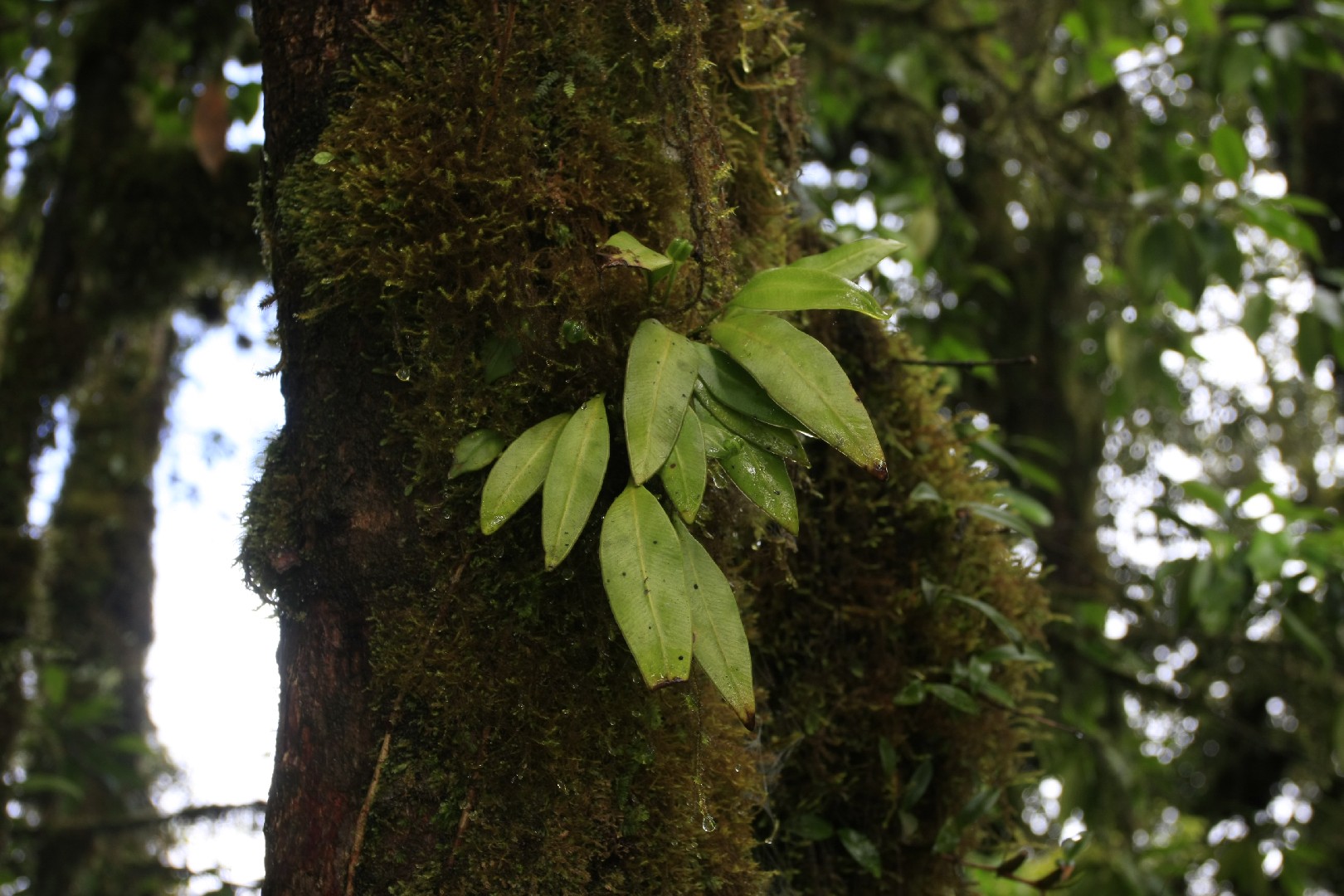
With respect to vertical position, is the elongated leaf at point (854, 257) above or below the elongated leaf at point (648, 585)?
above

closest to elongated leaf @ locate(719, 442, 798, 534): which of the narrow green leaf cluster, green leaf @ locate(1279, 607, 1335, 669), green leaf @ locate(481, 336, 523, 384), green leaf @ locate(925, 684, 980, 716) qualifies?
the narrow green leaf cluster

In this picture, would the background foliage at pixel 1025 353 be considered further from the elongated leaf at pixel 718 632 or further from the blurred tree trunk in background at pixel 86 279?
the elongated leaf at pixel 718 632

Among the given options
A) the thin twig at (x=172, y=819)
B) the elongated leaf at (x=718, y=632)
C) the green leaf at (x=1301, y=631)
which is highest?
the elongated leaf at (x=718, y=632)

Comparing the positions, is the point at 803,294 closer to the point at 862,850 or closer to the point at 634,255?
the point at 634,255

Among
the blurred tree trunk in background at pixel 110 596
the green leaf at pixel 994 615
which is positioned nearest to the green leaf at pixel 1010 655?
the green leaf at pixel 994 615

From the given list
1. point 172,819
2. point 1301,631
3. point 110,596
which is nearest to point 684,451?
point 1301,631

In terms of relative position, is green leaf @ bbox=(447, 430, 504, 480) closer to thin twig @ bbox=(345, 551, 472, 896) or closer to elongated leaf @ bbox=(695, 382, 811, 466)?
thin twig @ bbox=(345, 551, 472, 896)

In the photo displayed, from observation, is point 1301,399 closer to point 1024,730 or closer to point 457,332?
point 1024,730
